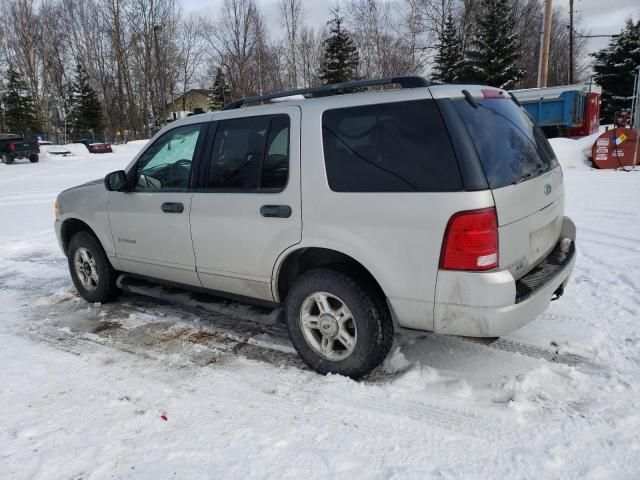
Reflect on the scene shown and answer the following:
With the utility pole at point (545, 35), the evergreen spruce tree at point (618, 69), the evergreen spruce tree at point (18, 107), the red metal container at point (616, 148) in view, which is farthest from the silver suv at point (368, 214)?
the evergreen spruce tree at point (18, 107)

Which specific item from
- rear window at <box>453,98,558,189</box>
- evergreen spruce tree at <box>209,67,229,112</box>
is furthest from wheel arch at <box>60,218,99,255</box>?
evergreen spruce tree at <box>209,67,229,112</box>

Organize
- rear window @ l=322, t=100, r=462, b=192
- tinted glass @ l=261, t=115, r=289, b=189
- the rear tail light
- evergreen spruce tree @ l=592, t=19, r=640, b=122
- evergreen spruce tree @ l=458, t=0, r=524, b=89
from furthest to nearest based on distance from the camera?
1. evergreen spruce tree @ l=592, t=19, r=640, b=122
2. evergreen spruce tree @ l=458, t=0, r=524, b=89
3. tinted glass @ l=261, t=115, r=289, b=189
4. rear window @ l=322, t=100, r=462, b=192
5. the rear tail light

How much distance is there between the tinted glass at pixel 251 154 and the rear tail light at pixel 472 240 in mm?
1234

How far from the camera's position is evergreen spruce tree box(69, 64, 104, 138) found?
158ft

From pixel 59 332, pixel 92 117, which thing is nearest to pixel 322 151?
pixel 59 332

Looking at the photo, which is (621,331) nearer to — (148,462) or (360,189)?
(360,189)

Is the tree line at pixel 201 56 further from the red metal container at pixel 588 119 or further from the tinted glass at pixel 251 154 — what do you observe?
the tinted glass at pixel 251 154

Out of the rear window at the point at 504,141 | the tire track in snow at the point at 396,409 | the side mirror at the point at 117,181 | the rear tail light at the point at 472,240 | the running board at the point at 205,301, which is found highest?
the rear window at the point at 504,141

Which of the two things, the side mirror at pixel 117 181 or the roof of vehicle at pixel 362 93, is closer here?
the roof of vehicle at pixel 362 93

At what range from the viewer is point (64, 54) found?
5141cm

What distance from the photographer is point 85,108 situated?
48.3 meters

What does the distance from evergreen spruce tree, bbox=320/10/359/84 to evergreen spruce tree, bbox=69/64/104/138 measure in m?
25.5

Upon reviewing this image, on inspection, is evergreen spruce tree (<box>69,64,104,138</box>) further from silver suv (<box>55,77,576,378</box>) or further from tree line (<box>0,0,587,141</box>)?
silver suv (<box>55,77,576,378</box>)

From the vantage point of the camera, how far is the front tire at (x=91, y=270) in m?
4.86
